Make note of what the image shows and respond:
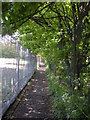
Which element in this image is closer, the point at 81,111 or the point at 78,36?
the point at 81,111

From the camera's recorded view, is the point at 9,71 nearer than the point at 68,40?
Yes

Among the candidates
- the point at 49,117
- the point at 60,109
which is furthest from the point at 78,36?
the point at 49,117

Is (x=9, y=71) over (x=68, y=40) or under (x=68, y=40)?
under

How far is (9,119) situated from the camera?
546 cm

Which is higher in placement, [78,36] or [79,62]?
[78,36]

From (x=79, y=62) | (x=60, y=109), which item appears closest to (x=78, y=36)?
(x=79, y=62)

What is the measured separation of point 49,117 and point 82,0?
340cm

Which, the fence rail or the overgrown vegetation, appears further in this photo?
the fence rail

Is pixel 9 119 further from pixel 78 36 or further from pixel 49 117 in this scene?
pixel 78 36

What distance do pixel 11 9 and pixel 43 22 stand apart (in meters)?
4.35

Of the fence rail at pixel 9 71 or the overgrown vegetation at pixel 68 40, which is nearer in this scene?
the overgrown vegetation at pixel 68 40

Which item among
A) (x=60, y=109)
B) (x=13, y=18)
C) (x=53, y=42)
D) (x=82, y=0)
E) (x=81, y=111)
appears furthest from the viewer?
(x=53, y=42)

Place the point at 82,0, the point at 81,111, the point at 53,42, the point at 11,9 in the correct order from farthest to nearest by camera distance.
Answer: the point at 53,42 < the point at 82,0 < the point at 81,111 < the point at 11,9

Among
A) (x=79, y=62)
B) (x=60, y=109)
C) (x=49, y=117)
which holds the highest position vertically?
(x=79, y=62)
